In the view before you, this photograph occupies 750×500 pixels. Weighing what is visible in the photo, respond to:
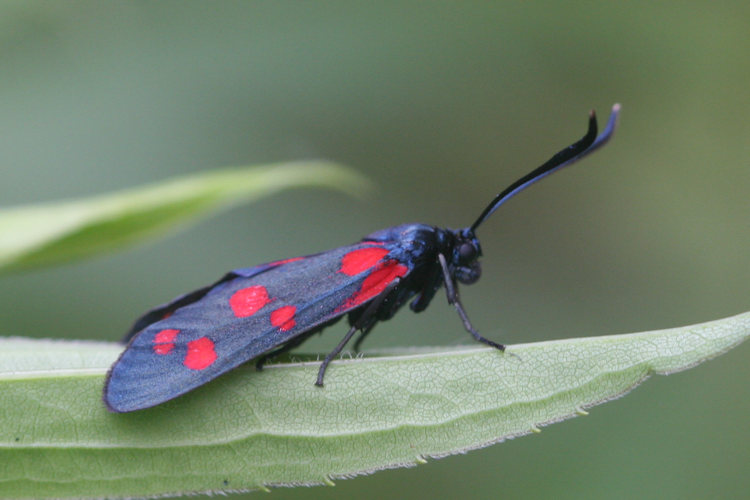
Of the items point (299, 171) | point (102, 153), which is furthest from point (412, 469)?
point (102, 153)

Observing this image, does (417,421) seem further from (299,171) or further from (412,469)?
(412,469)

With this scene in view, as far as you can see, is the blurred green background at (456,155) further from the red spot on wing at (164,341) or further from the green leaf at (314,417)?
the green leaf at (314,417)

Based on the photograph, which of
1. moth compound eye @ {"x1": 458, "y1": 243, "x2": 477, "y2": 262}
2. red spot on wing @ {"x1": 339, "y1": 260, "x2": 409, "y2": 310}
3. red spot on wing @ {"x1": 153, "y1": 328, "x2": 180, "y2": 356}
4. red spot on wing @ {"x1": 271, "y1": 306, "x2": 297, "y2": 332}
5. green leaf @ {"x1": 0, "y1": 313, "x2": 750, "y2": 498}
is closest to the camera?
green leaf @ {"x1": 0, "y1": 313, "x2": 750, "y2": 498}

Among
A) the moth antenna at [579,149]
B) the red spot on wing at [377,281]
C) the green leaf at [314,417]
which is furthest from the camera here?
the red spot on wing at [377,281]

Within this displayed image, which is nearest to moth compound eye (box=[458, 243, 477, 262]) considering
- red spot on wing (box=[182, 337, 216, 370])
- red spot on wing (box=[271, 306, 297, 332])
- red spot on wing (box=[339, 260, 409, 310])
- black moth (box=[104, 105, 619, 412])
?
black moth (box=[104, 105, 619, 412])

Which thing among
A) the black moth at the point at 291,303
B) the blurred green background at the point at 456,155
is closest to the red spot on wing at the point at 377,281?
the black moth at the point at 291,303

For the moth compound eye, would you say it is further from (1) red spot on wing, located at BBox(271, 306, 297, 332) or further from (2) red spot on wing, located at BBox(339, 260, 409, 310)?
(1) red spot on wing, located at BBox(271, 306, 297, 332)
